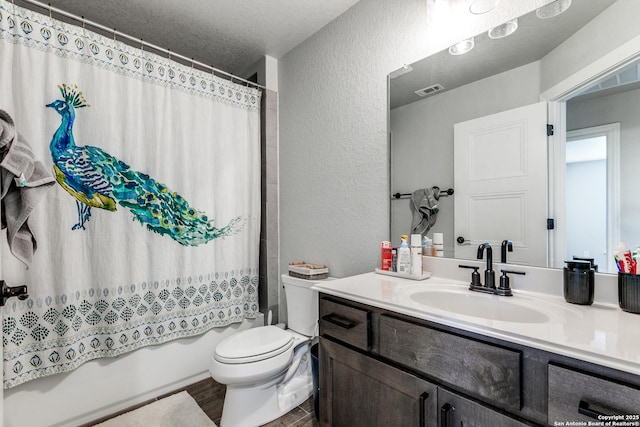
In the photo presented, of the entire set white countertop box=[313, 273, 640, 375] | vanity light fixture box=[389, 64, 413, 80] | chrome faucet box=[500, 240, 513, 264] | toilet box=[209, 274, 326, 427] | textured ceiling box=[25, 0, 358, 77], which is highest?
textured ceiling box=[25, 0, 358, 77]

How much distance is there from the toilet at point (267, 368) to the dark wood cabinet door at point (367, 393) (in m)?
0.38

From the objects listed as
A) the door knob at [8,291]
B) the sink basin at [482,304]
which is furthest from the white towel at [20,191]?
the sink basin at [482,304]

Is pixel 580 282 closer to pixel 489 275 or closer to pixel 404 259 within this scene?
pixel 489 275

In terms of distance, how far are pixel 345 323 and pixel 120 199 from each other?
1.49 m

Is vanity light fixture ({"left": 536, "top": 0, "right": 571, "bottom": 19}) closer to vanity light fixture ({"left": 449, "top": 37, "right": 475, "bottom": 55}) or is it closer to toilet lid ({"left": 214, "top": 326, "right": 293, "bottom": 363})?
vanity light fixture ({"left": 449, "top": 37, "right": 475, "bottom": 55})

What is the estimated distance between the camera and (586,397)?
62 cm

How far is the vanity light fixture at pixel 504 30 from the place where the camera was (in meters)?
1.22

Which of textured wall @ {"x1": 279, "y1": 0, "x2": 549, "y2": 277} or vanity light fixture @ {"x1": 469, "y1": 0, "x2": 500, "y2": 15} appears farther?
textured wall @ {"x1": 279, "y1": 0, "x2": 549, "y2": 277}

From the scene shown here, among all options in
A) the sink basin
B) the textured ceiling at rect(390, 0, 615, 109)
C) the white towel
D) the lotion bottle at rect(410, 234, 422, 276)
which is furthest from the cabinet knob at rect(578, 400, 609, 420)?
the white towel

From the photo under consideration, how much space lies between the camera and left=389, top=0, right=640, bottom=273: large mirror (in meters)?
0.98

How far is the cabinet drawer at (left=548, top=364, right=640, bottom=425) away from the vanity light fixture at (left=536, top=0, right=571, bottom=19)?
4.24 feet

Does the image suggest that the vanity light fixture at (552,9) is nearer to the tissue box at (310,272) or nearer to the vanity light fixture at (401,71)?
the vanity light fixture at (401,71)

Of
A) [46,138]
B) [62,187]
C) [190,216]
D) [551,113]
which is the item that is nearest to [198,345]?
[190,216]

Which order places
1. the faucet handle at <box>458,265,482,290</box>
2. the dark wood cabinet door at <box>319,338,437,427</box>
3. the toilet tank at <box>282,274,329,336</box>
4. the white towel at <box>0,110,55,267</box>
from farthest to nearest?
the toilet tank at <box>282,274,329,336</box> < the faucet handle at <box>458,265,482,290</box> < the white towel at <box>0,110,55,267</box> < the dark wood cabinet door at <box>319,338,437,427</box>
